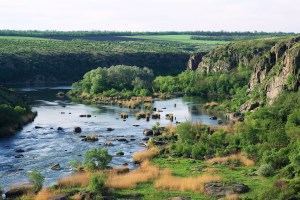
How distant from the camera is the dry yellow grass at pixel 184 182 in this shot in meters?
49.0

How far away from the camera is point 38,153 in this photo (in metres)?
70.7

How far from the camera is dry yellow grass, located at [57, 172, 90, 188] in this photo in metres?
51.6

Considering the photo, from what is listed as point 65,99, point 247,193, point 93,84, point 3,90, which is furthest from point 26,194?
point 93,84

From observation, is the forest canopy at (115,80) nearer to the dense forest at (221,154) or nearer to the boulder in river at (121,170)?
the dense forest at (221,154)

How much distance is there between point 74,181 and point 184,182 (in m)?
11.7

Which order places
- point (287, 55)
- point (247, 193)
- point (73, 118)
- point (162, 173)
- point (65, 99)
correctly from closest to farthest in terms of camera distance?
1. point (247, 193)
2. point (162, 173)
3. point (73, 118)
4. point (287, 55)
5. point (65, 99)

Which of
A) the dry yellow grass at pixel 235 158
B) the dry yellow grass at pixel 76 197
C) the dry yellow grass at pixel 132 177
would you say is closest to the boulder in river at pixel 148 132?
the dry yellow grass at pixel 235 158

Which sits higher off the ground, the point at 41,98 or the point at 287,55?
the point at 287,55

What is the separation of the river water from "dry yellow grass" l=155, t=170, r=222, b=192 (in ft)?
38.7

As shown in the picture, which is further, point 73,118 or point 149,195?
point 73,118

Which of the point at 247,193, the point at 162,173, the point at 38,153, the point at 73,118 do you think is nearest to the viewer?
the point at 247,193

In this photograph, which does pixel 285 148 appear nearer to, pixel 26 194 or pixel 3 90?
pixel 26 194

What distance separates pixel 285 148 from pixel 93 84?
103942 mm

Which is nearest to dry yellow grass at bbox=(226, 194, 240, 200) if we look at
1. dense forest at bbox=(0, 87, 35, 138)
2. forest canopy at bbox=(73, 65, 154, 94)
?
dense forest at bbox=(0, 87, 35, 138)
